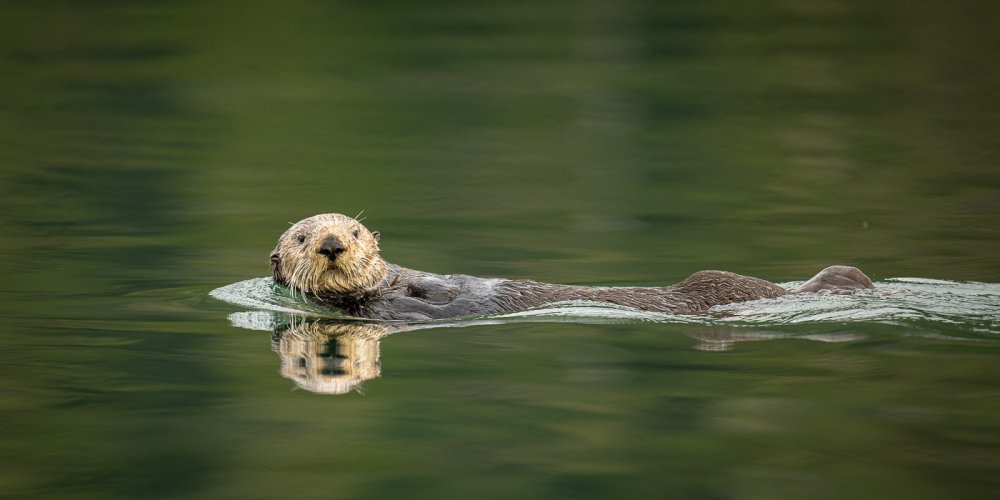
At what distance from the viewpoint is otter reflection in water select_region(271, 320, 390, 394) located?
6.52 metres

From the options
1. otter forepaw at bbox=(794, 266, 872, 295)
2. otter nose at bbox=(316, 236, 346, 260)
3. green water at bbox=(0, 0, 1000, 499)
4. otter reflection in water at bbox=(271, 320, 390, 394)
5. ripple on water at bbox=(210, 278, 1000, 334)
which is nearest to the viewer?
green water at bbox=(0, 0, 1000, 499)

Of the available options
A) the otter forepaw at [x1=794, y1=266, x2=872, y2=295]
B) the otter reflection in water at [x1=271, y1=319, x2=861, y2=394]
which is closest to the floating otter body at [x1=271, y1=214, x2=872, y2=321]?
the otter forepaw at [x1=794, y1=266, x2=872, y2=295]

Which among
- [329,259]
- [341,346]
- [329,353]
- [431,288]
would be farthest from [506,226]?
[329,353]

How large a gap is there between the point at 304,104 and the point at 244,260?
7228 mm

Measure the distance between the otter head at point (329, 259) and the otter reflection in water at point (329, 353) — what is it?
0.81ft

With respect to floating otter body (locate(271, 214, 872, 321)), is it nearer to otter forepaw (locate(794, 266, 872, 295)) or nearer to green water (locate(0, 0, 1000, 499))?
otter forepaw (locate(794, 266, 872, 295))

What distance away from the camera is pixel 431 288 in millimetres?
7844

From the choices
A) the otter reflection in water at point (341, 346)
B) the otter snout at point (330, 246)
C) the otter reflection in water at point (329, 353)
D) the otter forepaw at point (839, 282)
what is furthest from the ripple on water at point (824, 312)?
the otter snout at point (330, 246)

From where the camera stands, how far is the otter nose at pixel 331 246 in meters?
7.33

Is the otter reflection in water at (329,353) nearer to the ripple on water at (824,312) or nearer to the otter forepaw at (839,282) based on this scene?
the ripple on water at (824,312)

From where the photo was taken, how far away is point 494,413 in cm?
593

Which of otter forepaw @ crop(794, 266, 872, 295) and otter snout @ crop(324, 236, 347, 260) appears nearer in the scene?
otter snout @ crop(324, 236, 347, 260)

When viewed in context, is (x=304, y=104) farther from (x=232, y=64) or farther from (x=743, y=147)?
(x=743, y=147)

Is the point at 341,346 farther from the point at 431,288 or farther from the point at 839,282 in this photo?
the point at 839,282
